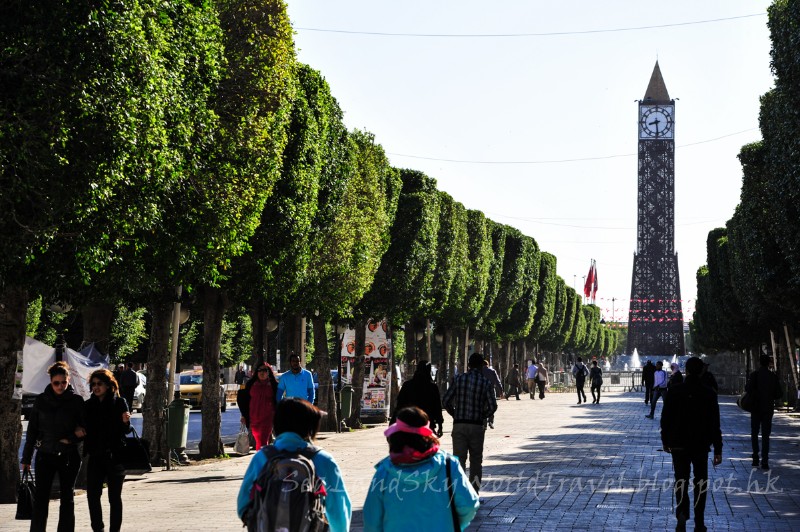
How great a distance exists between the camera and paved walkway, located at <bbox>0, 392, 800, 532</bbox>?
1344cm

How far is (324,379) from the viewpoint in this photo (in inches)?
1251

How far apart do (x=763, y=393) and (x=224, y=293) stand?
10.4 m

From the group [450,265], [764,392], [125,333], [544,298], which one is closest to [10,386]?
[764,392]

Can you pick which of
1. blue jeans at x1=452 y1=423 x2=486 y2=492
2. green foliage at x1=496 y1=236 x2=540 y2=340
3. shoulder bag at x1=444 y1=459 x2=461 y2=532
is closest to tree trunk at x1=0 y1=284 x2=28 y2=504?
blue jeans at x1=452 y1=423 x2=486 y2=492

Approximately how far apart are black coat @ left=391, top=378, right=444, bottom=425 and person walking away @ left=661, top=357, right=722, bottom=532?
439 cm

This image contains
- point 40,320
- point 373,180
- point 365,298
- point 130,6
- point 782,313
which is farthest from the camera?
point 40,320

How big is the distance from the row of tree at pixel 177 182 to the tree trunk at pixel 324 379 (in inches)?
2.9

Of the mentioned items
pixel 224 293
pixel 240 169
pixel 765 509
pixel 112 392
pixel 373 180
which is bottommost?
pixel 765 509

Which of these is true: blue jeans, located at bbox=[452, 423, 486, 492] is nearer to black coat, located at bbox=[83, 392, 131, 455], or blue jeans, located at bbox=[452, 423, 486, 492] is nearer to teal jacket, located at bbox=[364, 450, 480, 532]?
black coat, located at bbox=[83, 392, 131, 455]

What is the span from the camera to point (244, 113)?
67.2 ft

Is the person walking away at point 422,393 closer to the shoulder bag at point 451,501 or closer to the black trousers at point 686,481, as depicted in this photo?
the black trousers at point 686,481

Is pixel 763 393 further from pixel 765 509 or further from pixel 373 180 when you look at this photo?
pixel 373 180

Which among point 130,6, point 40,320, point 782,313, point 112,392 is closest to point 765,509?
point 112,392

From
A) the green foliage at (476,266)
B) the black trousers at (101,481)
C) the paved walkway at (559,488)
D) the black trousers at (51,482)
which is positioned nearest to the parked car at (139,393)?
the green foliage at (476,266)
